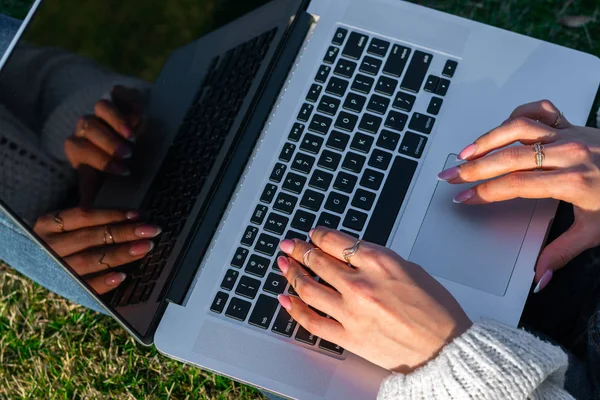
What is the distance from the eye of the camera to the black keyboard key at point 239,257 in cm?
124

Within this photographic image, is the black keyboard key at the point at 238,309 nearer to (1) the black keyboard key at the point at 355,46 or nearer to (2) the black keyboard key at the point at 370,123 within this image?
(2) the black keyboard key at the point at 370,123

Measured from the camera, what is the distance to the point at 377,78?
Answer: 137cm

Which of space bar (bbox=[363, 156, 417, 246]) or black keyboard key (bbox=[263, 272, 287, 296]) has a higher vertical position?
space bar (bbox=[363, 156, 417, 246])

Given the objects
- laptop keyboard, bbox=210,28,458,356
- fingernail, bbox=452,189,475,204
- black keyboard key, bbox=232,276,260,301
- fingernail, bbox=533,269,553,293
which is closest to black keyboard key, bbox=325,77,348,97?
laptop keyboard, bbox=210,28,458,356

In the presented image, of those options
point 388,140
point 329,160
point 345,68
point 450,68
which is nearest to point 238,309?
point 329,160

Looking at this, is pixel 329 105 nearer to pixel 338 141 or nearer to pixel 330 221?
pixel 338 141

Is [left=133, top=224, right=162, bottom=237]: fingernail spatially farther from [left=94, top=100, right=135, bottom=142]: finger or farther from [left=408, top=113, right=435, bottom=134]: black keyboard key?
[left=408, top=113, right=435, bottom=134]: black keyboard key

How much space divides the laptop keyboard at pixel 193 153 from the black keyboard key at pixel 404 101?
290 millimetres

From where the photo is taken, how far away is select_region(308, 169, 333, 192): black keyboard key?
1.29m

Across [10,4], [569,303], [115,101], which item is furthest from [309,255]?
[10,4]

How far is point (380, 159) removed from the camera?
1.30 m

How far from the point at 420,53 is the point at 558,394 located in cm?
71

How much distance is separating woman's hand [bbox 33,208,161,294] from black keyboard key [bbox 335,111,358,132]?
427 millimetres

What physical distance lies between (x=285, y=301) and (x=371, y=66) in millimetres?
531
